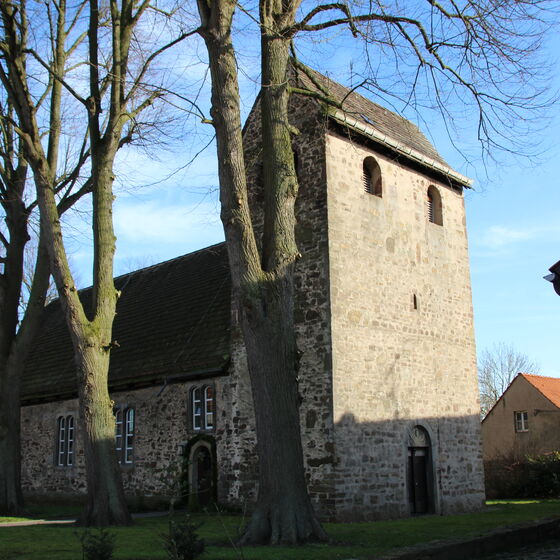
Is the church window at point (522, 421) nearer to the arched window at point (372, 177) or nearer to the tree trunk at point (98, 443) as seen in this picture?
the arched window at point (372, 177)

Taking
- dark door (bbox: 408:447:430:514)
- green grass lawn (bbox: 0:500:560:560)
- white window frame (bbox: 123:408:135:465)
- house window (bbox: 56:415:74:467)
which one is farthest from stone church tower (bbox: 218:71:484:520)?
house window (bbox: 56:415:74:467)

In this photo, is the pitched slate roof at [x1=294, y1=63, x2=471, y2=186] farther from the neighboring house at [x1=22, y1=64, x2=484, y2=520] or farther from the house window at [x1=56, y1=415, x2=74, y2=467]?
the house window at [x1=56, y1=415, x2=74, y2=467]

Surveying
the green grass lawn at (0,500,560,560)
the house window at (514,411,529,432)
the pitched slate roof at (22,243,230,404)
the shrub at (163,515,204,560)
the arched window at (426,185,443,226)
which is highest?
the arched window at (426,185,443,226)

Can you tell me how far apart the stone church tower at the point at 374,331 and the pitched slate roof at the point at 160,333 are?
173 centimetres

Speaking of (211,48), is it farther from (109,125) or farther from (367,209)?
(367,209)

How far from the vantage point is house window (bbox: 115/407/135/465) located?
64.1 feet

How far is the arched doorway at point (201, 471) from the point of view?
661 inches

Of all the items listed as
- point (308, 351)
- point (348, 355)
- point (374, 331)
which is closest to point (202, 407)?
point (308, 351)

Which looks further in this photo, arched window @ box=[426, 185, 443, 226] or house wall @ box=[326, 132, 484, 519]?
arched window @ box=[426, 185, 443, 226]

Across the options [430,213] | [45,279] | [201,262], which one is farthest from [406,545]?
[201,262]

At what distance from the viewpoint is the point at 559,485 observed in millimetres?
23047

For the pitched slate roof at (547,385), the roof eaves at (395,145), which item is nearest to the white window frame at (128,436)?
the roof eaves at (395,145)

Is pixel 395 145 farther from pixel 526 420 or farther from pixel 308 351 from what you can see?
pixel 526 420

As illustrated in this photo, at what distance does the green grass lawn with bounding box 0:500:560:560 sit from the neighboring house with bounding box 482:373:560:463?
15567 millimetres
